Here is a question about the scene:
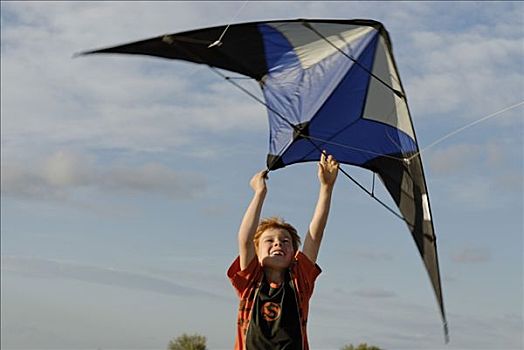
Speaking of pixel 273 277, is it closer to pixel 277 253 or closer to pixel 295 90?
pixel 277 253

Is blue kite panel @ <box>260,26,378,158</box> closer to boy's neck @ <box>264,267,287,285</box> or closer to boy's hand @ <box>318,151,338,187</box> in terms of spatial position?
boy's hand @ <box>318,151,338,187</box>

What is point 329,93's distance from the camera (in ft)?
30.8

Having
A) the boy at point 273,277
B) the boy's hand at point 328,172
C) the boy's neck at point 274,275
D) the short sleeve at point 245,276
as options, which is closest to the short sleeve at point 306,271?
the boy at point 273,277

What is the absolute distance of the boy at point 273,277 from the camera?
7.57m

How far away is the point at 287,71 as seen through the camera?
952cm

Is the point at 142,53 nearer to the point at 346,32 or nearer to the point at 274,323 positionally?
the point at 346,32

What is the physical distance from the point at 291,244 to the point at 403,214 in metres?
1.77

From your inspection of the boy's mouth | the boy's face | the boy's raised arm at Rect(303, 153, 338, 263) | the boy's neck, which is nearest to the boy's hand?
the boy's raised arm at Rect(303, 153, 338, 263)

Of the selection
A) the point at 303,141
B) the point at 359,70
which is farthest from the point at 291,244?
the point at 359,70

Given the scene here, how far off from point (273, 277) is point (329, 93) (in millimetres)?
2305

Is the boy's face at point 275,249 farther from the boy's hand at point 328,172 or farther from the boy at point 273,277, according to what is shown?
the boy's hand at point 328,172

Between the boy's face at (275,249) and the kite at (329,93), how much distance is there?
142 centimetres

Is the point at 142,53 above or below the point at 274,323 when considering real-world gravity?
above

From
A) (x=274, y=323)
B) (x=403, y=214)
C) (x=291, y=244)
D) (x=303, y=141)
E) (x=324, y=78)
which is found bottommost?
(x=274, y=323)
